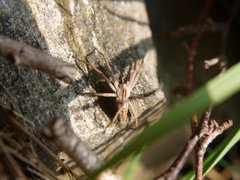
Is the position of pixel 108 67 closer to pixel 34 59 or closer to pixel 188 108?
pixel 34 59

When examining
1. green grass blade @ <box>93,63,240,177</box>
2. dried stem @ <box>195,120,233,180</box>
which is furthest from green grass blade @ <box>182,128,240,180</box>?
green grass blade @ <box>93,63,240,177</box>

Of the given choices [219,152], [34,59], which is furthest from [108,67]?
[219,152]

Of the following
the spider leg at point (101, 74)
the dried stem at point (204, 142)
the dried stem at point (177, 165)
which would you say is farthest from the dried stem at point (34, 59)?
the dried stem at point (204, 142)

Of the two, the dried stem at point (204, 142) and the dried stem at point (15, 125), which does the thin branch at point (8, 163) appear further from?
the dried stem at point (204, 142)

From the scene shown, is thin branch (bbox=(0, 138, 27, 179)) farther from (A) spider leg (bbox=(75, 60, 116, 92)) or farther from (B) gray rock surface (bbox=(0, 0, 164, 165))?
(A) spider leg (bbox=(75, 60, 116, 92))

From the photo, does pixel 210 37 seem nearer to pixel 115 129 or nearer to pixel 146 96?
pixel 146 96

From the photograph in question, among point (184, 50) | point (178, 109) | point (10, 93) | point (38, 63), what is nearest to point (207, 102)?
point (178, 109)
